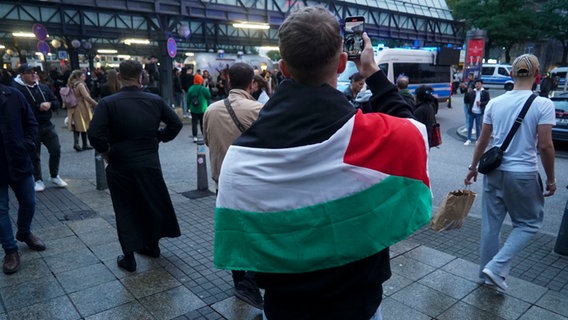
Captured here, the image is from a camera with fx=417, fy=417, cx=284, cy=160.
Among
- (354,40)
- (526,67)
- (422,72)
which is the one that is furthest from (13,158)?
(422,72)

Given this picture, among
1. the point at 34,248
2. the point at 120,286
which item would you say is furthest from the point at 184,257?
the point at 34,248

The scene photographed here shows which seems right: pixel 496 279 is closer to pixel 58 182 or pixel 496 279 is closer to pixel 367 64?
pixel 367 64

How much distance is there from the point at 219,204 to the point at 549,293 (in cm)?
365

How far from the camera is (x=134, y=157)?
397cm

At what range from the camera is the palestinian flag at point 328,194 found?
132cm

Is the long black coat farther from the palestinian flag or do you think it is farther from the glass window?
the glass window

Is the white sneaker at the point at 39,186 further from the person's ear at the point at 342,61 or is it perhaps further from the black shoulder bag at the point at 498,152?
the person's ear at the point at 342,61

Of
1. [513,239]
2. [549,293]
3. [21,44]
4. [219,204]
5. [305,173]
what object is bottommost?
[549,293]

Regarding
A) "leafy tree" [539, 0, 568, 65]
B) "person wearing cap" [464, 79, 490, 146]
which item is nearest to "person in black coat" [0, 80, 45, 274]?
"person wearing cap" [464, 79, 490, 146]

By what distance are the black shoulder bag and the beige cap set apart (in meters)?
0.21

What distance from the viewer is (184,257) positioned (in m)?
4.44

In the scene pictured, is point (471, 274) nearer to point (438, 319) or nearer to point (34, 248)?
point (438, 319)

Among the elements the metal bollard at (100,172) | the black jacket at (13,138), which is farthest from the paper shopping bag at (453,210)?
the metal bollard at (100,172)

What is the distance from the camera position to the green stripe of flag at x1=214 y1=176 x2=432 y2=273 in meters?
1.34
